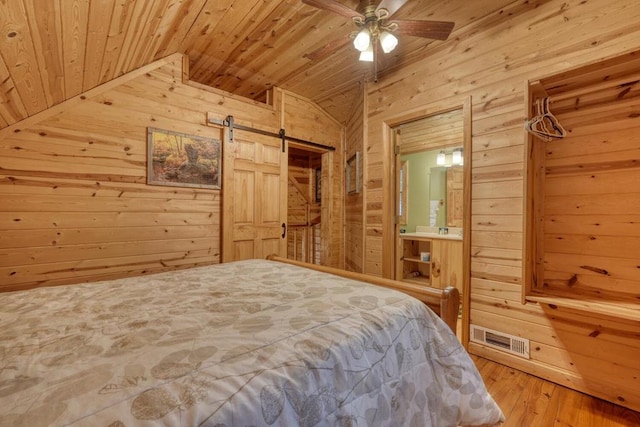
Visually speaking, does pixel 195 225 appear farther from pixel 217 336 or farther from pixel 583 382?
pixel 583 382

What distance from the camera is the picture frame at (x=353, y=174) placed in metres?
3.72

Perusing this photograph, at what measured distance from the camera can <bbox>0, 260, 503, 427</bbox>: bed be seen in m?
0.63

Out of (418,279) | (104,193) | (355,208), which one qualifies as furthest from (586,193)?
(104,193)

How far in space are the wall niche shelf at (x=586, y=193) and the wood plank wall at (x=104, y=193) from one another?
289 cm

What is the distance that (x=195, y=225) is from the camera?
2891 millimetres

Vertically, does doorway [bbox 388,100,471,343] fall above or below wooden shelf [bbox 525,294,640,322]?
above

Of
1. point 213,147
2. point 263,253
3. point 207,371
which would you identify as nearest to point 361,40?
point 213,147

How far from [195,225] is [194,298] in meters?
1.73

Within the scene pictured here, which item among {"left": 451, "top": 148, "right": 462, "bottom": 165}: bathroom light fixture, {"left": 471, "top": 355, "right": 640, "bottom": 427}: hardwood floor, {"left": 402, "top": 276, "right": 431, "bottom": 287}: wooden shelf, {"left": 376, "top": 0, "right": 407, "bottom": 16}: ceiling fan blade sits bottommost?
{"left": 471, "top": 355, "right": 640, "bottom": 427}: hardwood floor

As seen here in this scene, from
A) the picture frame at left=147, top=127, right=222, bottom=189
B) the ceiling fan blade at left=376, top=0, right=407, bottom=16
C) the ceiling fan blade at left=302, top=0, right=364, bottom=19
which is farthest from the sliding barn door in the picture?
the ceiling fan blade at left=376, top=0, right=407, bottom=16

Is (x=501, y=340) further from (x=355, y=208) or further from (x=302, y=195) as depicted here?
(x=302, y=195)

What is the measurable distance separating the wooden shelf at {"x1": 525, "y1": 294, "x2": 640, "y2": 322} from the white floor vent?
441 millimetres

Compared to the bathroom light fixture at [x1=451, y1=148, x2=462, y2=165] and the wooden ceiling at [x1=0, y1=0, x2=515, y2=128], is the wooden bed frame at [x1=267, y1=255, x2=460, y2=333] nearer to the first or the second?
the wooden ceiling at [x1=0, y1=0, x2=515, y2=128]

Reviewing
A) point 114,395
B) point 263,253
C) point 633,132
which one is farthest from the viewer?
point 263,253
